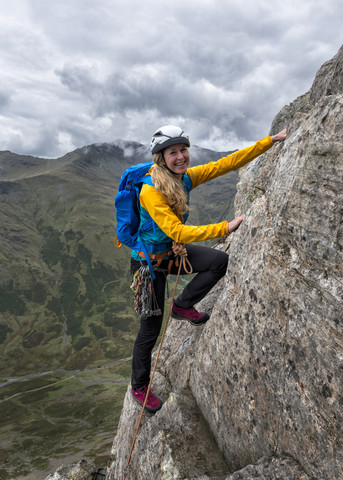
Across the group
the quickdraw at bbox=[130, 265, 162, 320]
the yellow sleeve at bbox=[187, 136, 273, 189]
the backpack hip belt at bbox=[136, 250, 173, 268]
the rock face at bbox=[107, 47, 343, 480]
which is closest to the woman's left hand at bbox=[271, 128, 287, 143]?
the yellow sleeve at bbox=[187, 136, 273, 189]

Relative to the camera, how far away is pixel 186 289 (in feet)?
34.1

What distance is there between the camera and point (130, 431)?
11.3 meters

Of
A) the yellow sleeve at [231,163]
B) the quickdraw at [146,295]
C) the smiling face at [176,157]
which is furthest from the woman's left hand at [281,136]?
the quickdraw at [146,295]

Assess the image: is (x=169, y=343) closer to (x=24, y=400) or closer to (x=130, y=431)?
(x=130, y=431)

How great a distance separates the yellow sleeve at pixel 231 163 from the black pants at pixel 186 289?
2.32 m

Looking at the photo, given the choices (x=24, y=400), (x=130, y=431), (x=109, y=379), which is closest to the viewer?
(x=130, y=431)

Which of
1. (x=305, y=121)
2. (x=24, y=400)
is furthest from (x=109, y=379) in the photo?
(x=305, y=121)

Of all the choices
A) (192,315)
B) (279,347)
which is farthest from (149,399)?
(279,347)

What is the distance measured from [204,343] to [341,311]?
5.19 m

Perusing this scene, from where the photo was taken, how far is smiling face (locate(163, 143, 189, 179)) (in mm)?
8133

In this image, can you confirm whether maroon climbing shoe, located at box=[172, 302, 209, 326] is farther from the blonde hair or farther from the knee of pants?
the blonde hair

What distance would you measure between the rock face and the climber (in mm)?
996

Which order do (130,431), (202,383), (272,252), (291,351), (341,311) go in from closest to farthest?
(341,311), (291,351), (272,252), (202,383), (130,431)

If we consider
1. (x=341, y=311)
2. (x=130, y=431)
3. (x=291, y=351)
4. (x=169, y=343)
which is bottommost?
(x=130, y=431)
